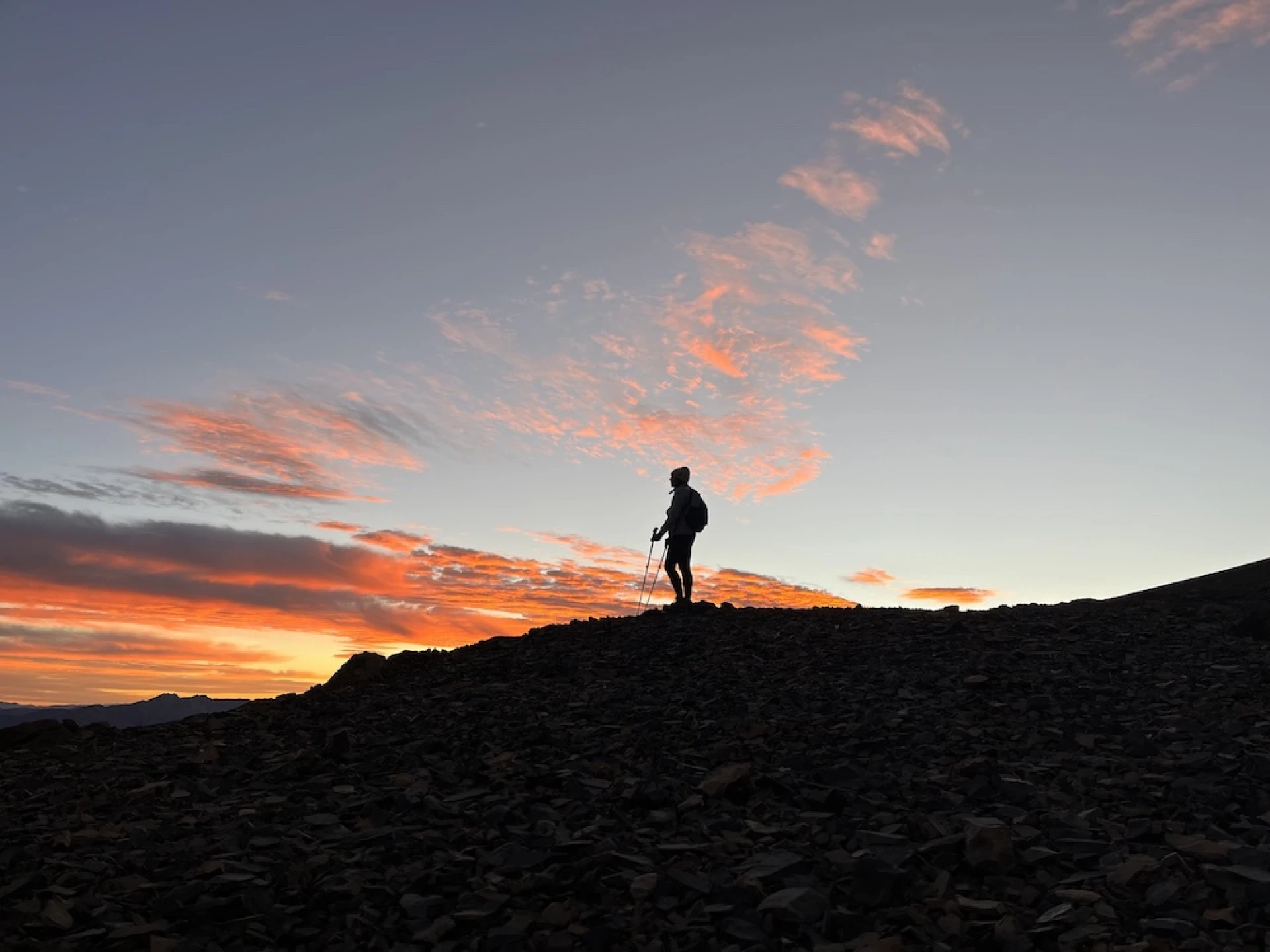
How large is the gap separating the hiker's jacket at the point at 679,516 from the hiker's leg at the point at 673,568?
332 millimetres

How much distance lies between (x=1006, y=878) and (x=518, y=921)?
14.2 feet

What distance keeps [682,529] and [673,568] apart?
108 cm

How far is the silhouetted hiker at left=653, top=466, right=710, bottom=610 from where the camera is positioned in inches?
832

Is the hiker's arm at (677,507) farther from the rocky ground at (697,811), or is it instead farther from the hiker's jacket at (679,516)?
the rocky ground at (697,811)

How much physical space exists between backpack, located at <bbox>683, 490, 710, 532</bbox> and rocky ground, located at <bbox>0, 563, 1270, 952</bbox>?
506 cm

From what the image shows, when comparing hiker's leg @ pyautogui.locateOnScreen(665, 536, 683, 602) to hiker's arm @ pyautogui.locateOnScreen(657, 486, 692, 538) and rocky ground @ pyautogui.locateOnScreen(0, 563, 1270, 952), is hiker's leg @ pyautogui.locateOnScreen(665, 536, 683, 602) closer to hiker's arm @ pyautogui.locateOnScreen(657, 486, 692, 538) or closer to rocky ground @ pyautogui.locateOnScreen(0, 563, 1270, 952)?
hiker's arm @ pyautogui.locateOnScreen(657, 486, 692, 538)

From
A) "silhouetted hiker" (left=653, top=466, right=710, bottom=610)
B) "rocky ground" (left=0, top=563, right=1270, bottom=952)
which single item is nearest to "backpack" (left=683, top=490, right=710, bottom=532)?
"silhouetted hiker" (left=653, top=466, right=710, bottom=610)

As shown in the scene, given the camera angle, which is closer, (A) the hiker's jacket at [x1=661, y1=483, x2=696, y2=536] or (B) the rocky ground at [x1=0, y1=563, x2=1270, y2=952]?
(B) the rocky ground at [x1=0, y1=563, x2=1270, y2=952]

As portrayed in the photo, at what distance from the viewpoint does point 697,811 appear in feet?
32.4

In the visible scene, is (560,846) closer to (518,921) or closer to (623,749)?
(518,921)

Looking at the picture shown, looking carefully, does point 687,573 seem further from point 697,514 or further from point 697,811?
point 697,811

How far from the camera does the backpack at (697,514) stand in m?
21.1

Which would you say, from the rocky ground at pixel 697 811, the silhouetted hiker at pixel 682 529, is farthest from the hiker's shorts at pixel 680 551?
→ the rocky ground at pixel 697 811

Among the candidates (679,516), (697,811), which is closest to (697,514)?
(679,516)
